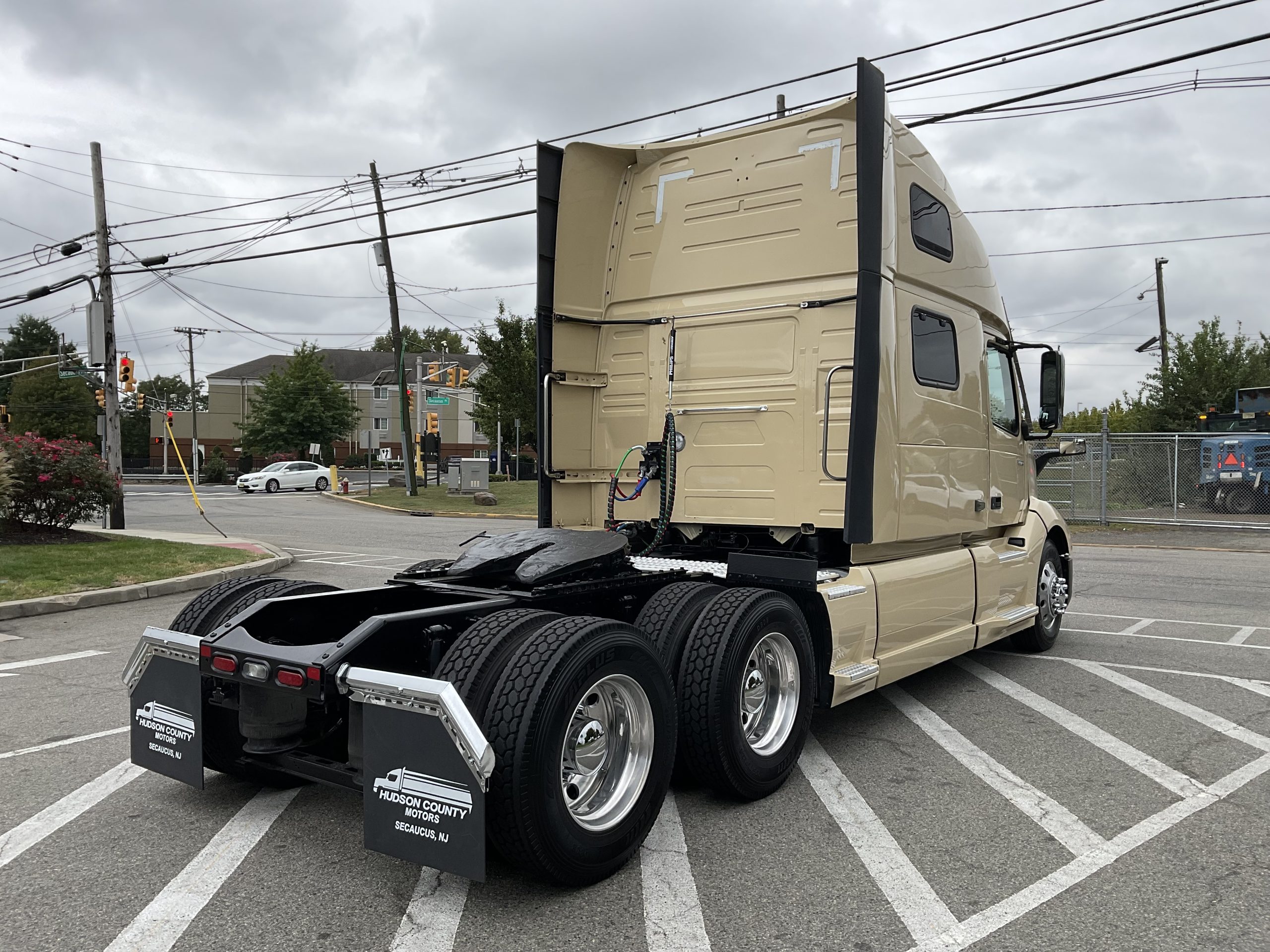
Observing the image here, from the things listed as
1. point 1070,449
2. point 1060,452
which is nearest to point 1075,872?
point 1060,452

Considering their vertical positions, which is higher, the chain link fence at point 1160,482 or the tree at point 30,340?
the tree at point 30,340

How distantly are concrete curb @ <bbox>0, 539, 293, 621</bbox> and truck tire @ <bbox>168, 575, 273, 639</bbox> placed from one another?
6423mm

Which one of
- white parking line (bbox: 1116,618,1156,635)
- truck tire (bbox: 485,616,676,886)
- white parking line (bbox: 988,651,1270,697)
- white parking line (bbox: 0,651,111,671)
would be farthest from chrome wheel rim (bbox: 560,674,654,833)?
white parking line (bbox: 1116,618,1156,635)

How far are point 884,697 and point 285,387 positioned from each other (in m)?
62.6

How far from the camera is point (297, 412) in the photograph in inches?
2464

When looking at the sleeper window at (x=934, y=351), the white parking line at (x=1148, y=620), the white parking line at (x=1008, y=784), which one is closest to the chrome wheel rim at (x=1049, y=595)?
the white parking line at (x=1148, y=620)

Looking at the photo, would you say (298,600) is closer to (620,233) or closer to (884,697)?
(620,233)

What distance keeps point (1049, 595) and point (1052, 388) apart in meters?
1.67

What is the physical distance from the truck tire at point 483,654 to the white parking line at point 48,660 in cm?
530

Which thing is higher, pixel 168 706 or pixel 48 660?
pixel 168 706

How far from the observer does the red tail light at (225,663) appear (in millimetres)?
3398

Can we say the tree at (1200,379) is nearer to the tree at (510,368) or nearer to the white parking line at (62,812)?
the tree at (510,368)

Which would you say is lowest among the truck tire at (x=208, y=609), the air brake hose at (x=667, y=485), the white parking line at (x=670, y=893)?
the white parking line at (x=670, y=893)

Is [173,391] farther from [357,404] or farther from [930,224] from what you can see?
[930,224]
